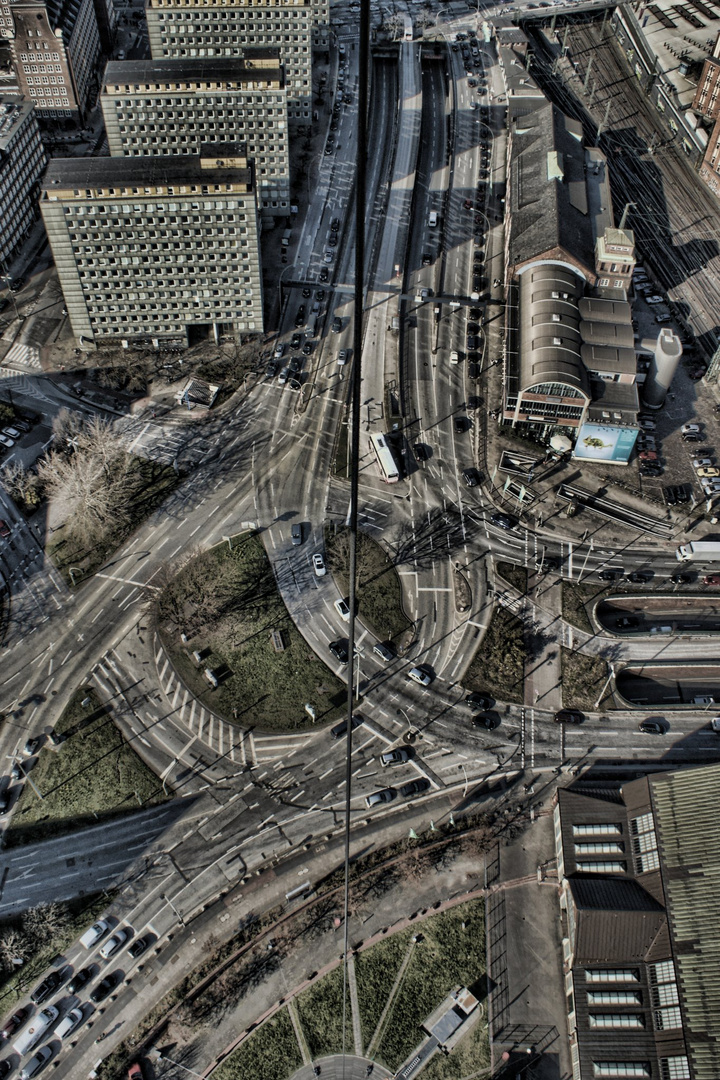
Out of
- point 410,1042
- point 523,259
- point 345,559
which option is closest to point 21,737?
point 345,559

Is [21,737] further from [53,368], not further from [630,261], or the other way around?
[630,261]

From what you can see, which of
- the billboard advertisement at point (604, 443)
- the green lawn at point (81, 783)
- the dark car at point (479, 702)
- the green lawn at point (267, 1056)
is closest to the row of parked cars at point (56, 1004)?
the green lawn at point (81, 783)

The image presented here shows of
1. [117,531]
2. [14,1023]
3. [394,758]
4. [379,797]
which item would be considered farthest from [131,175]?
[14,1023]

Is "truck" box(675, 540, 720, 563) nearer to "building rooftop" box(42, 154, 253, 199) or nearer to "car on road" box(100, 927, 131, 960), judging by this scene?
"building rooftop" box(42, 154, 253, 199)

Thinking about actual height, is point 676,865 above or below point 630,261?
below

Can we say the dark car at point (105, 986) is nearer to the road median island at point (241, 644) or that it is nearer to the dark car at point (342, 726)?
the road median island at point (241, 644)

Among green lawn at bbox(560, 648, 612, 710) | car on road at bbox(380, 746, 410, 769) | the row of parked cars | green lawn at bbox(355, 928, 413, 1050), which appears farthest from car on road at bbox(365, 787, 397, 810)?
the row of parked cars
